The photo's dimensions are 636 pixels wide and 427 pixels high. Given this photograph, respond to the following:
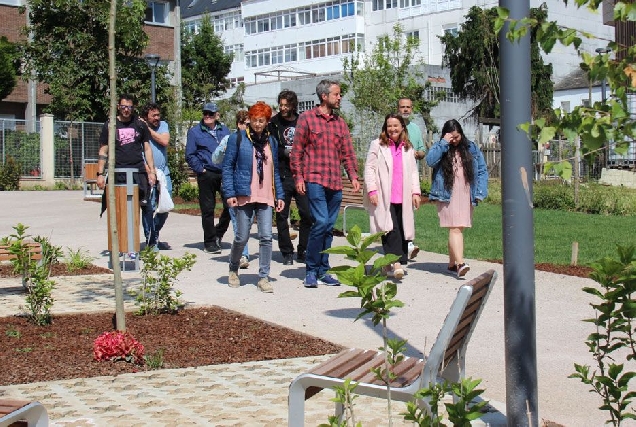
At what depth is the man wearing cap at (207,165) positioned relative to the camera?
43.1 ft

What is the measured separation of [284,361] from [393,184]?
4.23 meters

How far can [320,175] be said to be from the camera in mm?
9844

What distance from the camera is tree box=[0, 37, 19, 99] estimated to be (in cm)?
3831

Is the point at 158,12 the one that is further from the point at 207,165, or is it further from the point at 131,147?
the point at 131,147

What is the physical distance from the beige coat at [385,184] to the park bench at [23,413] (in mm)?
6828

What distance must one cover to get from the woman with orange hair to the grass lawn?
3.78 m

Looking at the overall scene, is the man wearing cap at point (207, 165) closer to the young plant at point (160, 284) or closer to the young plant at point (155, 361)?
the young plant at point (160, 284)

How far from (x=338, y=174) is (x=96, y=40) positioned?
94.0 ft

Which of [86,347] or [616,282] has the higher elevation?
[616,282]

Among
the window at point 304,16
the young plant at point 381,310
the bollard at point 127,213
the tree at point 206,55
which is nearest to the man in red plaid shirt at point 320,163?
the bollard at point 127,213

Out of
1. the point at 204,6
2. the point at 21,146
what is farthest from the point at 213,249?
the point at 204,6

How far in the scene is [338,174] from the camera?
9969mm

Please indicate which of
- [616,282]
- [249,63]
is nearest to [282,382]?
[616,282]

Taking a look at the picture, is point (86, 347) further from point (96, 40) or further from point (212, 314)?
point (96, 40)
